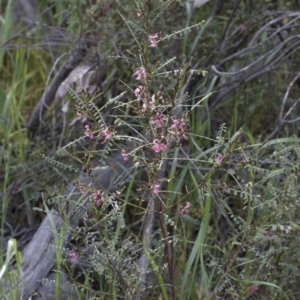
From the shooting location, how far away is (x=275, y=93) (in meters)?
2.88

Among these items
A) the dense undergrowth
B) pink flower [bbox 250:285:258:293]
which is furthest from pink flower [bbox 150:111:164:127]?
pink flower [bbox 250:285:258:293]

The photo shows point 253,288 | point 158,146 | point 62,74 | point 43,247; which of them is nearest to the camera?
point 158,146

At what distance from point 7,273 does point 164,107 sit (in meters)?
0.88

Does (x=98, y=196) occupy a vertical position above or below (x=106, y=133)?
below

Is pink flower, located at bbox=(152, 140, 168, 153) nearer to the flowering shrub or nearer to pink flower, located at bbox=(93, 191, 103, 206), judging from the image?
the flowering shrub

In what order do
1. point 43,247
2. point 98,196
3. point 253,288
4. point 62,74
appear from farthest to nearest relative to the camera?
point 62,74, point 43,247, point 253,288, point 98,196

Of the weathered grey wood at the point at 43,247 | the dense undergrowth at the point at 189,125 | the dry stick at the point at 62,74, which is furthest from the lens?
the dry stick at the point at 62,74

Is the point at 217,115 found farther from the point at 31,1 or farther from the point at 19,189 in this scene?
the point at 31,1

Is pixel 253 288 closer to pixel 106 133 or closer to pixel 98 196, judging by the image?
pixel 98 196

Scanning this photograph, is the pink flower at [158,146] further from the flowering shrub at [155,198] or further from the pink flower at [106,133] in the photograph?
the pink flower at [106,133]

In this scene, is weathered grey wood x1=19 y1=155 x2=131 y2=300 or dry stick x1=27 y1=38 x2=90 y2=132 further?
dry stick x1=27 y1=38 x2=90 y2=132

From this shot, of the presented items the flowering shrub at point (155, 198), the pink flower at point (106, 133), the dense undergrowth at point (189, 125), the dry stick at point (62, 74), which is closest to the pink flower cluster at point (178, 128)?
the flowering shrub at point (155, 198)

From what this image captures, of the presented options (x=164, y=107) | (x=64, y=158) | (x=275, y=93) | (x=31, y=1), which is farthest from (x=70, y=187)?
(x=31, y=1)

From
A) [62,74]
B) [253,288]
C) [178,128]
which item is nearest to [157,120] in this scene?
[178,128]
